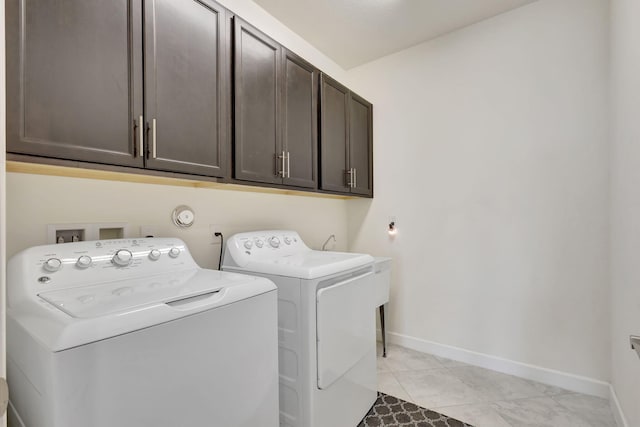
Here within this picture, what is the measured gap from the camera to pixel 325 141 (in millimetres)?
2281

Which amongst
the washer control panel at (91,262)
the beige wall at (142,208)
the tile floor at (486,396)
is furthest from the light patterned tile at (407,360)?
the washer control panel at (91,262)

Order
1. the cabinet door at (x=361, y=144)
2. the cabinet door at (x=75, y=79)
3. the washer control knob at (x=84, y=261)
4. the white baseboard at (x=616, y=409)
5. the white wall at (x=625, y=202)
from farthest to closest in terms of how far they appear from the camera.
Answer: the cabinet door at (x=361, y=144) → the white baseboard at (x=616, y=409) → the white wall at (x=625, y=202) → the washer control knob at (x=84, y=261) → the cabinet door at (x=75, y=79)

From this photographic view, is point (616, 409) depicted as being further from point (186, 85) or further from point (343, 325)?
point (186, 85)

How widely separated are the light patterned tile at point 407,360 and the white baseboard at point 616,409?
3.28ft

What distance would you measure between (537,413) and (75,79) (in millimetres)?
2848

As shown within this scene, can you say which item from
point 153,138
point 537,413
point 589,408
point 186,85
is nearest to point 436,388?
point 537,413

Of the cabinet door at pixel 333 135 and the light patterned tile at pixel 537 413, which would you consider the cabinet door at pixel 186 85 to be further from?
the light patterned tile at pixel 537 413

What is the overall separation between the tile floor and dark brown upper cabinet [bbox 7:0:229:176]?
1.96 m

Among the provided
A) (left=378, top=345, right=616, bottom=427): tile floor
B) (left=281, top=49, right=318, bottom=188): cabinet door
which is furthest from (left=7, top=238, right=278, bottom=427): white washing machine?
(left=378, top=345, right=616, bottom=427): tile floor

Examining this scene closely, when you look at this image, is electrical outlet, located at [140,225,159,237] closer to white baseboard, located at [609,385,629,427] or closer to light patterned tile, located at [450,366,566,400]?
light patterned tile, located at [450,366,566,400]

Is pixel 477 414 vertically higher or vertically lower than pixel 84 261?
lower

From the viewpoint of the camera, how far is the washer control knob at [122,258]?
3.89 ft

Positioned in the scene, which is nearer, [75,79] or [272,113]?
[75,79]

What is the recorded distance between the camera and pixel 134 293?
3.18 feet
